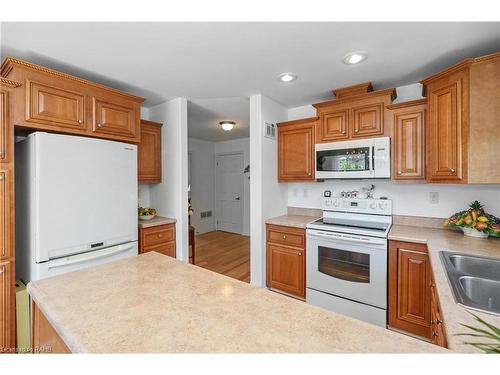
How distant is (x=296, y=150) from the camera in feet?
9.55

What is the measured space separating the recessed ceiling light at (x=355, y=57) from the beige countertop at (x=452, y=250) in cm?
145

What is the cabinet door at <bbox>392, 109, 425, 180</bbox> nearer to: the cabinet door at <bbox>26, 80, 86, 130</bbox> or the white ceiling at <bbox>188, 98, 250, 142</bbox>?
the white ceiling at <bbox>188, 98, 250, 142</bbox>

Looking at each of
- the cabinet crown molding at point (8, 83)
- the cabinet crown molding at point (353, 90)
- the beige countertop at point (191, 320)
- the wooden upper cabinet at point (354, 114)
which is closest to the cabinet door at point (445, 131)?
the wooden upper cabinet at point (354, 114)

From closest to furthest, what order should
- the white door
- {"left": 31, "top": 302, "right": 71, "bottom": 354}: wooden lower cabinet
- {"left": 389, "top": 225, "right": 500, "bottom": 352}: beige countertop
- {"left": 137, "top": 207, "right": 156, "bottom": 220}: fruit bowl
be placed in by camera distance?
{"left": 389, "top": 225, "right": 500, "bottom": 352}: beige countertop < {"left": 31, "top": 302, "right": 71, "bottom": 354}: wooden lower cabinet < {"left": 137, "top": 207, "right": 156, "bottom": 220}: fruit bowl < the white door

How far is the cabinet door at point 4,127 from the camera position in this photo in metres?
1.68

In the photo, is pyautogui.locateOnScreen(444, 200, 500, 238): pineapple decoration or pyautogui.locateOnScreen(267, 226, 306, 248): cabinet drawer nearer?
pyautogui.locateOnScreen(444, 200, 500, 238): pineapple decoration

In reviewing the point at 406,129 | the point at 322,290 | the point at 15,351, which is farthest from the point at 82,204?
the point at 406,129

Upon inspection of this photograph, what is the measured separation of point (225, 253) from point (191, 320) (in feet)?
11.9

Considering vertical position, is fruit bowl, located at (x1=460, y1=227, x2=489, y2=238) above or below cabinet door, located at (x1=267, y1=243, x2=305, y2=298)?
above

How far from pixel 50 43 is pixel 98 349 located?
6.54 feet

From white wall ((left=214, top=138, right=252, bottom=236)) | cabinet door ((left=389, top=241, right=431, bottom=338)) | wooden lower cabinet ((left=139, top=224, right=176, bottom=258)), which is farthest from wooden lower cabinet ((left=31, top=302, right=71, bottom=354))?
white wall ((left=214, top=138, right=252, bottom=236))

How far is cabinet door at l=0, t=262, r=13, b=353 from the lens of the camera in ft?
5.52

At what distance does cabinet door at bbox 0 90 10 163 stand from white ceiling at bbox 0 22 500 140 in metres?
0.36
